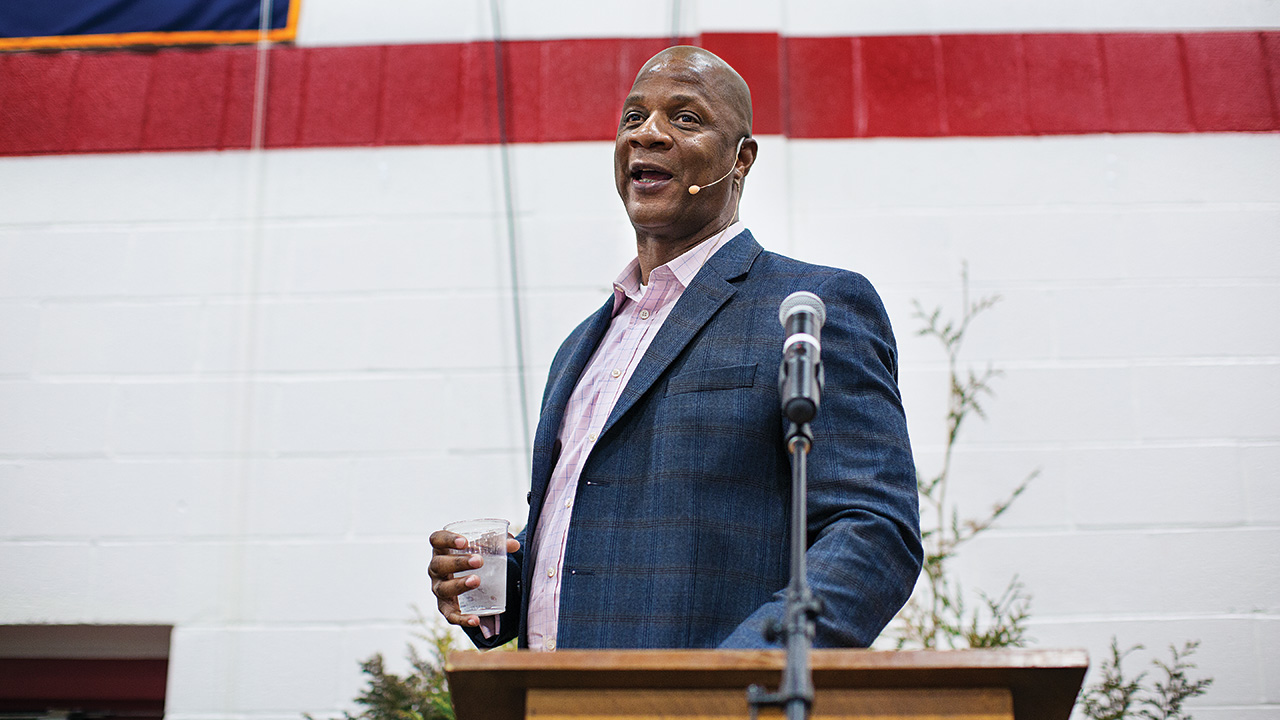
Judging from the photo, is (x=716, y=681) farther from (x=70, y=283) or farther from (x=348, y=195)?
(x=70, y=283)

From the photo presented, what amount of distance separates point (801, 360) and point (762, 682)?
27 centimetres

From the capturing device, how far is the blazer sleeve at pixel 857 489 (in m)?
1.04

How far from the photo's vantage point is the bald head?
1.58 metres

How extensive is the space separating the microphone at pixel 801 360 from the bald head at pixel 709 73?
0.65 m

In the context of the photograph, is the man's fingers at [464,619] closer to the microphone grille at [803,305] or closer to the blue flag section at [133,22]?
the microphone grille at [803,305]

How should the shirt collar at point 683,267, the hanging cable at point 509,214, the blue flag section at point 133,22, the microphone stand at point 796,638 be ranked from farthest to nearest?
the blue flag section at point 133,22 < the hanging cable at point 509,214 < the shirt collar at point 683,267 < the microphone stand at point 796,638

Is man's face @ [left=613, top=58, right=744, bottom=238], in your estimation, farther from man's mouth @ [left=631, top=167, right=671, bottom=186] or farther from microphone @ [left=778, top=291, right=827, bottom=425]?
microphone @ [left=778, top=291, right=827, bottom=425]

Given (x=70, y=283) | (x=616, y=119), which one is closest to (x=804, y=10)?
(x=616, y=119)

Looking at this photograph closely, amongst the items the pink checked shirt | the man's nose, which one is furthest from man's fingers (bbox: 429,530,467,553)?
the man's nose

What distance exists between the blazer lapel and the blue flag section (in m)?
2.11

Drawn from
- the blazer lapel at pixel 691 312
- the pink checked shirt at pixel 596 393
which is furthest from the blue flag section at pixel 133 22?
the blazer lapel at pixel 691 312

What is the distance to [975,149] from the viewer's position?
9.40 feet

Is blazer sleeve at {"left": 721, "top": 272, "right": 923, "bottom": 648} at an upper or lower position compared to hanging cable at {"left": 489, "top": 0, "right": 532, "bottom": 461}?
lower

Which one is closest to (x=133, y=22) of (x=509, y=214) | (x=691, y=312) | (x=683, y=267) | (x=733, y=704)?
(x=509, y=214)
